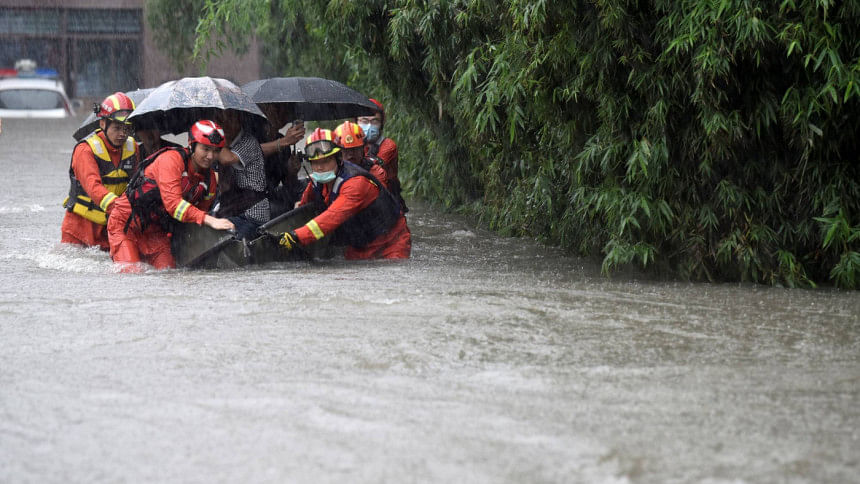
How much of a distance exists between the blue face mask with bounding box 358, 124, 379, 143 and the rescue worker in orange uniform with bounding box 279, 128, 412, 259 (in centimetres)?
109

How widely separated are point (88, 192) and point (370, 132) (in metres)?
2.54

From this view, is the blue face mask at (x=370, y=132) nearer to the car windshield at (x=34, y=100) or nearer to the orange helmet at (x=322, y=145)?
the orange helmet at (x=322, y=145)

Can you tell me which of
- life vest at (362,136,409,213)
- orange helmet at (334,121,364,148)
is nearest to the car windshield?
life vest at (362,136,409,213)

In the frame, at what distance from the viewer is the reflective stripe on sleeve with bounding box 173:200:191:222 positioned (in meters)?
8.02

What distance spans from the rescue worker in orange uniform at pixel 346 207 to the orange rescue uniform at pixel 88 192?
1.61 m

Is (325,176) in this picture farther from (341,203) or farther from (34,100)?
(34,100)

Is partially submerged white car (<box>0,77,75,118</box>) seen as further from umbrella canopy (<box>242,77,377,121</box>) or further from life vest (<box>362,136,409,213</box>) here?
life vest (<box>362,136,409,213</box>)

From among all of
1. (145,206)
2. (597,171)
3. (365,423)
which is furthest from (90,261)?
(365,423)

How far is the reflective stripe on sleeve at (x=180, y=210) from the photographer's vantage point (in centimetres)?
802

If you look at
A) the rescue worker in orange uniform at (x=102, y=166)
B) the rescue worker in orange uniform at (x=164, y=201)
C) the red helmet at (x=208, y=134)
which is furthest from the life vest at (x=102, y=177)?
the red helmet at (x=208, y=134)

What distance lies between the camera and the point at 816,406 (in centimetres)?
473

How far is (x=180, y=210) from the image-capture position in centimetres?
802

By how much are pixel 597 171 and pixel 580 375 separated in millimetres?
3470

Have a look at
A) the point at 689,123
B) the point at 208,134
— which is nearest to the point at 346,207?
the point at 208,134
